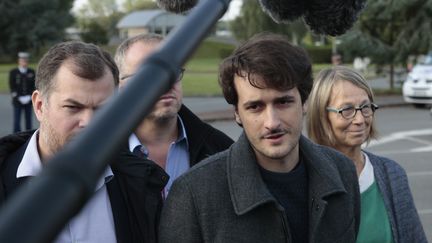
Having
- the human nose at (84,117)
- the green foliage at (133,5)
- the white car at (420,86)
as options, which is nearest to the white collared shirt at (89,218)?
the human nose at (84,117)

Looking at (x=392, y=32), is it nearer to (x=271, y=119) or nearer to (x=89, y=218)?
(x=271, y=119)

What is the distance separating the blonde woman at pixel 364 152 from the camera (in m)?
2.56

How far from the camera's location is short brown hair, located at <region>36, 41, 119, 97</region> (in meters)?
2.04

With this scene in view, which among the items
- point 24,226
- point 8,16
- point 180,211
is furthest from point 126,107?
point 8,16

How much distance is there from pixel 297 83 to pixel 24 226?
1596 mm

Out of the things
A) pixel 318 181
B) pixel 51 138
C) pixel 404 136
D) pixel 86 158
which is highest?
pixel 86 158

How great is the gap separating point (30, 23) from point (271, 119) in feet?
145

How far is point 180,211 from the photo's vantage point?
6.12 feet

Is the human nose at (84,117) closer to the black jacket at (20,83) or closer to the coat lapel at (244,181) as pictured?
the coat lapel at (244,181)

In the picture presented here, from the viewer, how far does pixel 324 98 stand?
302 cm

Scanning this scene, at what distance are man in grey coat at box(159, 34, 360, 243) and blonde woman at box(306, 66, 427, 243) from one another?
1.83 ft

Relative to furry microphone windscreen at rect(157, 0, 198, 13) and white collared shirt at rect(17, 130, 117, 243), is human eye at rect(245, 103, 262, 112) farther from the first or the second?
furry microphone windscreen at rect(157, 0, 198, 13)

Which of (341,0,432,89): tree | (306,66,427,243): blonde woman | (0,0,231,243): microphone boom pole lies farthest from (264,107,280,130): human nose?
(341,0,432,89): tree

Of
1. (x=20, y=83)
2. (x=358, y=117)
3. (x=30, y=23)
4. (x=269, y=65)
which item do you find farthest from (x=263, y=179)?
(x=30, y=23)
